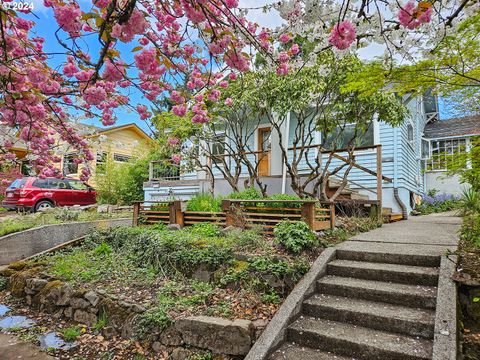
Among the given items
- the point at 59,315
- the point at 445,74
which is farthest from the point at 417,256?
the point at 59,315

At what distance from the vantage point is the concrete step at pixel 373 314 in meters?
2.72

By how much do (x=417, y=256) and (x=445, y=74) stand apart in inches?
97.4


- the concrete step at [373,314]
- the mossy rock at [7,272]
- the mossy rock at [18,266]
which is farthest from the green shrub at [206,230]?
the mossy rock at [7,272]

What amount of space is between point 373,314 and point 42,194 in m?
12.0

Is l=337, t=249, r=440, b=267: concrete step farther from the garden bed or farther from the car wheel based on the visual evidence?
the car wheel

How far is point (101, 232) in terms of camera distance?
686 centimetres

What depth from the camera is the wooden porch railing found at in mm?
4965

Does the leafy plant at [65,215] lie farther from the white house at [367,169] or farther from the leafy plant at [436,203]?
the leafy plant at [436,203]

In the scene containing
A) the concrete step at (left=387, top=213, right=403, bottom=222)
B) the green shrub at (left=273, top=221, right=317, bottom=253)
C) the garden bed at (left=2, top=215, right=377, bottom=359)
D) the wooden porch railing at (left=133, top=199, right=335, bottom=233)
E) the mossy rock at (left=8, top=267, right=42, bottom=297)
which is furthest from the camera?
the concrete step at (left=387, top=213, right=403, bottom=222)

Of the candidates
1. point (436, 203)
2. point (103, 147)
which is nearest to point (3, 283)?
point (103, 147)

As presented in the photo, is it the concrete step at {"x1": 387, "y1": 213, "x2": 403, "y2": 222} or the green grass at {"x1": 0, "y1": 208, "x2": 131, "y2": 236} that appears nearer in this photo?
the green grass at {"x1": 0, "y1": 208, "x2": 131, "y2": 236}

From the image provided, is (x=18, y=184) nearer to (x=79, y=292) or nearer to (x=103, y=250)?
(x=103, y=250)

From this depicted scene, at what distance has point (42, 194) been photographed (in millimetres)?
10961

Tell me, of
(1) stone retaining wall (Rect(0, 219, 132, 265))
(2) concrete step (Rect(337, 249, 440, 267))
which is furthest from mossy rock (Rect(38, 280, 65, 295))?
(2) concrete step (Rect(337, 249, 440, 267))
